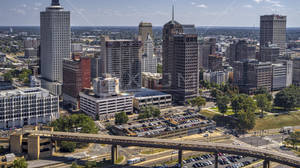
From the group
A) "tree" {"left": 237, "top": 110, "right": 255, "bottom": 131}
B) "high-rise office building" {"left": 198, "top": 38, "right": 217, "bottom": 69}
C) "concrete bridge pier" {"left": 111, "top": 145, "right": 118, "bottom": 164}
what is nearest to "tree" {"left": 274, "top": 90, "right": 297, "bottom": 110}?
"tree" {"left": 237, "top": 110, "right": 255, "bottom": 131}

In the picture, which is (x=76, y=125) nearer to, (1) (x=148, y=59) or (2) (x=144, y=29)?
(1) (x=148, y=59)

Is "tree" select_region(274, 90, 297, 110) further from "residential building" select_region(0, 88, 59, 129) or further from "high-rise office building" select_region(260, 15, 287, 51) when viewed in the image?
"high-rise office building" select_region(260, 15, 287, 51)

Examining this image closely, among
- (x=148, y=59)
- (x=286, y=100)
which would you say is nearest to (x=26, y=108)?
(x=148, y=59)

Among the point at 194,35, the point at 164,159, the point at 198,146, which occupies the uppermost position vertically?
the point at 194,35

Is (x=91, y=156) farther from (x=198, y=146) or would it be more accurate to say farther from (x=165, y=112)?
(x=165, y=112)

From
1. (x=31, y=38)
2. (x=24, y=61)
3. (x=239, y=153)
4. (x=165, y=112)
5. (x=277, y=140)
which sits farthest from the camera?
(x=31, y=38)

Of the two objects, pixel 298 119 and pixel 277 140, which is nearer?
pixel 277 140

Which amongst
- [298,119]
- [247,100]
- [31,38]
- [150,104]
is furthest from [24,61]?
[298,119]
